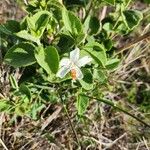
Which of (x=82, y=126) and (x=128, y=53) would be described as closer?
(x=82, y=126)

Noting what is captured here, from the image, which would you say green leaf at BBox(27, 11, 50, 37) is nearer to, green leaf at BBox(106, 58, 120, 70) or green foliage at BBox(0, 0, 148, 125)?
green foliage at BBox(0, 0, 148, 125)

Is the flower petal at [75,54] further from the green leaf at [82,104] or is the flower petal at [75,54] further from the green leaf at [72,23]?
the green leaf at [82,104]

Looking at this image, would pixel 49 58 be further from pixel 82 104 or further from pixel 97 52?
pixel 82 104

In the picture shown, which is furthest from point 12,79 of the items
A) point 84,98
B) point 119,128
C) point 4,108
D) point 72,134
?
point 119,128

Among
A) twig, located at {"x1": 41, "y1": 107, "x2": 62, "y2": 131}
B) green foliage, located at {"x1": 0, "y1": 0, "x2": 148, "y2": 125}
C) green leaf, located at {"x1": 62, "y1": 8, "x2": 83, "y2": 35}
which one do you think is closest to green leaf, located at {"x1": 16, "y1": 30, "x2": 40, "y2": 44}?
green foliage, located at {"x1": 0, "y1": 0, "x2": 148, "y2": 125}

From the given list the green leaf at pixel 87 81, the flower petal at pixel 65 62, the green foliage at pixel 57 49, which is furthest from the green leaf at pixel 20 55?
the green leaf at pixel 87 81

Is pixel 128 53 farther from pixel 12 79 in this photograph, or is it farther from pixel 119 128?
pixel 12 79
